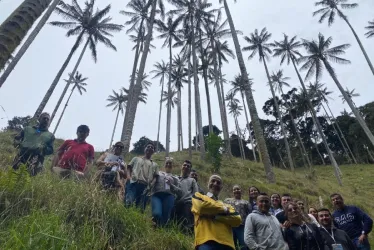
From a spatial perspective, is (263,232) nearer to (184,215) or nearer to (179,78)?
(184,215)

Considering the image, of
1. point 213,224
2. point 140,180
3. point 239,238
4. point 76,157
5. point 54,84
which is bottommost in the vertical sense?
point 239,238

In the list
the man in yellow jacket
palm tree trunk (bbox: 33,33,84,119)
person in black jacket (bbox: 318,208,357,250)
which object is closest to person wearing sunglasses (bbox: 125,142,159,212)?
the man in yellow jacket

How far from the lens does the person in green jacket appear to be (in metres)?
5.05

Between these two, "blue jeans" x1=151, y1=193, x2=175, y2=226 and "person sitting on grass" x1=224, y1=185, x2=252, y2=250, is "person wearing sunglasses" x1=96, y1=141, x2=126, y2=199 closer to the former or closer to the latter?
"blue jeans" x1=151, y1=193, x2=175, y2=226

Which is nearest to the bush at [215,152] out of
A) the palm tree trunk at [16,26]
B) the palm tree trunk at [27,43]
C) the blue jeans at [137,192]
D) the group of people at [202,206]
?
the palm tree trunk at [27,43]

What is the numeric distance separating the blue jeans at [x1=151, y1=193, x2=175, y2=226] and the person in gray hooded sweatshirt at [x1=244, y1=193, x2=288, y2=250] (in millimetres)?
1215

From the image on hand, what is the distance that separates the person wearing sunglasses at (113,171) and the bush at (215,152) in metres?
12.5

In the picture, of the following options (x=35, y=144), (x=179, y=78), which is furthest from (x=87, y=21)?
(x=35, y=144)

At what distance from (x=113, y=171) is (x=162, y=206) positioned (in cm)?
98

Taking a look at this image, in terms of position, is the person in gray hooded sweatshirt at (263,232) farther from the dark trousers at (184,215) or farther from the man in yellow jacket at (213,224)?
the dark trousers at (184,215)

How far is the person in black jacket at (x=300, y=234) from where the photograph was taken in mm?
4105

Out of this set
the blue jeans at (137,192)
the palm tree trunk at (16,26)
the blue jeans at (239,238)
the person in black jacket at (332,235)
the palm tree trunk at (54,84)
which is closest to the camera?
the palm tree trunk at (16,26)

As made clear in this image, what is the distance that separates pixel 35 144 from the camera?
5.18 m

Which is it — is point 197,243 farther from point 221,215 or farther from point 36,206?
point 36,206
